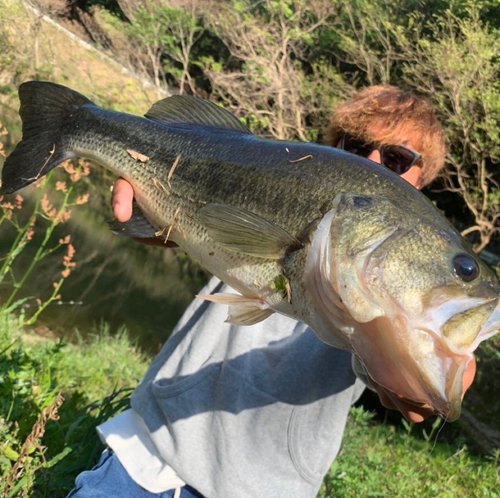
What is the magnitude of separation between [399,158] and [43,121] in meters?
1.65

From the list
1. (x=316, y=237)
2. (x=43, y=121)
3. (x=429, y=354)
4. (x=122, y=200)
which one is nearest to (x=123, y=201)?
(x=122, y=200)

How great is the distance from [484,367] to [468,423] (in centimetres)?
106

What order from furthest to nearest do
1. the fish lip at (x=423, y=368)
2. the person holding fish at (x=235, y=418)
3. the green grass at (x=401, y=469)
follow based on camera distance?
the green grass at (x=401, y=469) → the person holding fish at (x=235, y=418) → the fish lip at (x=423, y=368)

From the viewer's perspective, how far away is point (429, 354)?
1.12m

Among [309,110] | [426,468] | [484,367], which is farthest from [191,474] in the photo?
[309,110]

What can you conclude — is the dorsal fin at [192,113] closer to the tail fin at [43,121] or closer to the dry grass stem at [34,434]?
the tail fin at [43,121]

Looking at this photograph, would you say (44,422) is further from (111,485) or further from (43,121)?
(43,121)

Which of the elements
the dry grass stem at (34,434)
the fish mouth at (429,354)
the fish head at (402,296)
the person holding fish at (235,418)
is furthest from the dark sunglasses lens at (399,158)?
the dry grass stem at (34,434)

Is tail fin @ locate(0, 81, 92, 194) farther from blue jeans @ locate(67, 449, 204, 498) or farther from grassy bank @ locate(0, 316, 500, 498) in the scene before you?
blue jeans @ locate(67, 449, 204, 498)

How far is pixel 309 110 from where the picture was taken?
15.1 m

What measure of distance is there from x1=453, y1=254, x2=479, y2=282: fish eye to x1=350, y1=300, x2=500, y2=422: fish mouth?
3.1 inches

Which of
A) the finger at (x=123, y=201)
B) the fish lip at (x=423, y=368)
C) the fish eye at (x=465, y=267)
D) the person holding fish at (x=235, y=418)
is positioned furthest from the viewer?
the person holding fish at (x=235, y=418)

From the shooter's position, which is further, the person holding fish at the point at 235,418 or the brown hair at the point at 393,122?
the brown hair at the point at 393,122

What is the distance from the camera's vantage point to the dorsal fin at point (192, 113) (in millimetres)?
1850
